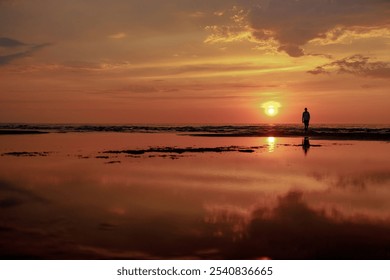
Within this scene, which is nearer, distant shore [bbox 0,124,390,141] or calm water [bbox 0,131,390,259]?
calm water [bbox 0,131,390,259]

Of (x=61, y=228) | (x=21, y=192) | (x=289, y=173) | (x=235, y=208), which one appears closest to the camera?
(x=61, y=228)

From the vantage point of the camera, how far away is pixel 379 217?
33.4 feet

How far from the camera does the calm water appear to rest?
807 cm

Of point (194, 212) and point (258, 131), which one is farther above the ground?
point (258, 131)

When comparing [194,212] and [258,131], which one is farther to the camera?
[258,131]

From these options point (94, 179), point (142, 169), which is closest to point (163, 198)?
point (94, 179)

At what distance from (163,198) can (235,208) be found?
7.26ft

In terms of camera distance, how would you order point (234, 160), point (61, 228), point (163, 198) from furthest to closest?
1. point (234, 160)
2. point (163, 198)
3. point (61, 228)

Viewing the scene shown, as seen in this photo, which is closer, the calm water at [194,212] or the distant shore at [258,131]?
the calm water at [194,212]

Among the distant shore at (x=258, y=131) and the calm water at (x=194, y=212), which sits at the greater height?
the distant shore at (x=258, y=131)

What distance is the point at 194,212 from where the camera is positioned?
35.3 ft

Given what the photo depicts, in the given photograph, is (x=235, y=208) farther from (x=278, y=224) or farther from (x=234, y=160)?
(x=234, y=160)

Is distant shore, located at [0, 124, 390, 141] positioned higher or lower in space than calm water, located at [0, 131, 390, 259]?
higher

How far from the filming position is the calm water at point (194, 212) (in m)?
8.07
